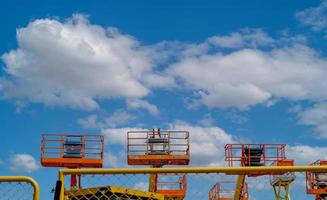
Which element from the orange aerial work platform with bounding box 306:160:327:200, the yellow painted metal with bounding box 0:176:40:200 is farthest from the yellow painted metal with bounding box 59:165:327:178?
the orange aerial work platform with bounding box 306:160:327:200

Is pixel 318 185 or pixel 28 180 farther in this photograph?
pixel 318 185

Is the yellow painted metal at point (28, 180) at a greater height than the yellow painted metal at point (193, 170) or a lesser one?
lesser

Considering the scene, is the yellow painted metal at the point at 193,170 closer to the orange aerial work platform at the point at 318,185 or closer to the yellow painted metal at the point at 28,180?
the yellow painted metal at the point at 28,180

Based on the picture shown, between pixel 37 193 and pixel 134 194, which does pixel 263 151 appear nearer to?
pixel 134 194

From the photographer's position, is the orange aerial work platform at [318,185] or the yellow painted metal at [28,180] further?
the orange aerial work platform at [318,185]

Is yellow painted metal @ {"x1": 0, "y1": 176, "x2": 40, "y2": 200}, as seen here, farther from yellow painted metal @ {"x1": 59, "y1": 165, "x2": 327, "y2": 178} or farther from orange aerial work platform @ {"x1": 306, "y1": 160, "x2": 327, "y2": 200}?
orange aerial work platform @ {"x1": 306, "y1": 160, "x2": 327, "y2": 200}

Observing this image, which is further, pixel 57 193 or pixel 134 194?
pixel 134 194

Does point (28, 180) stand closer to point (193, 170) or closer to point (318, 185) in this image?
point (193, 170)

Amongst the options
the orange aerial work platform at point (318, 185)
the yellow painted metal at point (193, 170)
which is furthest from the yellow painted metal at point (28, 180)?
the orange aerial work platform at point (318, 185)

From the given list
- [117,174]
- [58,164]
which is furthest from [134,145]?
[117,174]

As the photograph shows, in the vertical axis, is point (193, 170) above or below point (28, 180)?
above

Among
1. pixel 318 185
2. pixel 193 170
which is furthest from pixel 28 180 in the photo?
pixel 318 185

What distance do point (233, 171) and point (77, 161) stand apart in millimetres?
19509

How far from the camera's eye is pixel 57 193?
213 inches
